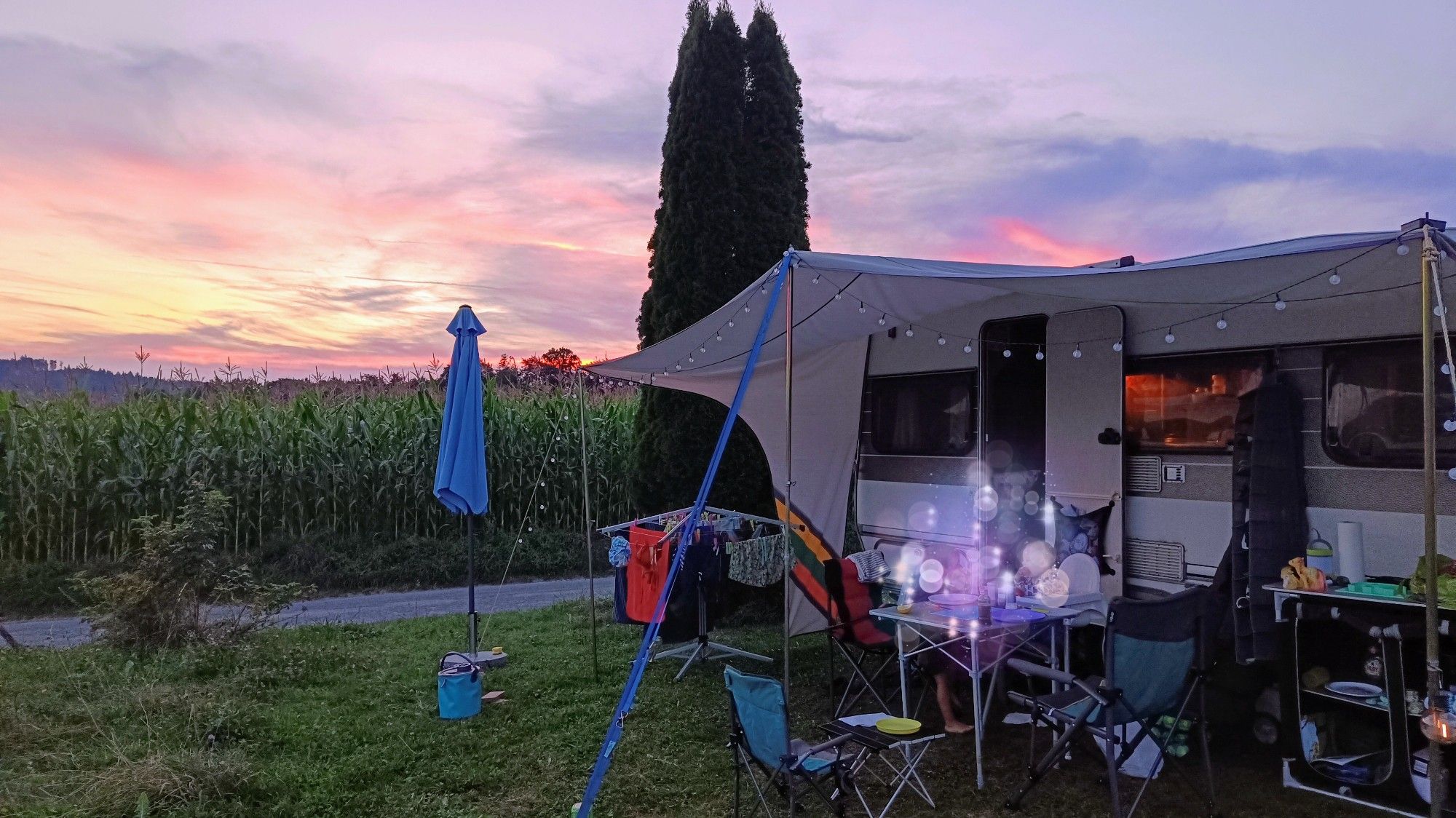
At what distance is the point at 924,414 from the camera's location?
20.6 ft

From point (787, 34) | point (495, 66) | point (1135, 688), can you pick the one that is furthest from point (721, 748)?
point (787, 34)

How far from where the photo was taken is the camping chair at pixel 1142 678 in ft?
12.4

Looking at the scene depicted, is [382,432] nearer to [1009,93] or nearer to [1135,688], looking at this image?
[1009,93]

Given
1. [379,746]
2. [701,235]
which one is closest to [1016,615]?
[379,746]

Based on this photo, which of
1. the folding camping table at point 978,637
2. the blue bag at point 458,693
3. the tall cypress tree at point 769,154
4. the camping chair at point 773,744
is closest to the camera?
the camping chair at point 773,744

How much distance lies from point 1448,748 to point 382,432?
33.4ft

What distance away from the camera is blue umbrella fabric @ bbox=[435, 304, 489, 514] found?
5.75 m

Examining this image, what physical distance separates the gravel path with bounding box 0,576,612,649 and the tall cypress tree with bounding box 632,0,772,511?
6.51 feet

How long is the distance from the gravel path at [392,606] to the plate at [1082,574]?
549 centimetres

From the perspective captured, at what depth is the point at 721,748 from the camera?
4.79 meters

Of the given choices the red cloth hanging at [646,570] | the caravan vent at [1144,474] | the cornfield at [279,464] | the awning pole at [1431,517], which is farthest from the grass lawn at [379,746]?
the cornfield at [279,464]

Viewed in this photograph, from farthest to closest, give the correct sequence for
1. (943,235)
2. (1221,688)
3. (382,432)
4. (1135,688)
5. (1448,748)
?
(382,432)
(943,235)
(1221,688)
(1135,688)
(1448,748)

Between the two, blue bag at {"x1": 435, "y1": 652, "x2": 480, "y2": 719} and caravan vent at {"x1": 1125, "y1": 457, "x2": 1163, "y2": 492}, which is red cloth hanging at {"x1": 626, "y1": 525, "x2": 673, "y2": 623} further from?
caravan vent at {"x1": 1125, "y1": 457, "x2": 1163, "y2": 492}

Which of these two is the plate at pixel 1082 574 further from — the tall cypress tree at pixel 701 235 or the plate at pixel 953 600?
the tall cypress tree at pixel 701 235
